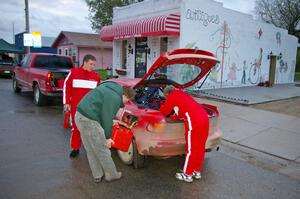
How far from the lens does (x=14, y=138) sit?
18.4 ft

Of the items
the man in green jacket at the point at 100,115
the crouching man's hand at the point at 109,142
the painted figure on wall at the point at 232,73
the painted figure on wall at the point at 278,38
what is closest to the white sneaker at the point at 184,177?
the man in green jacket at the point at 100,115

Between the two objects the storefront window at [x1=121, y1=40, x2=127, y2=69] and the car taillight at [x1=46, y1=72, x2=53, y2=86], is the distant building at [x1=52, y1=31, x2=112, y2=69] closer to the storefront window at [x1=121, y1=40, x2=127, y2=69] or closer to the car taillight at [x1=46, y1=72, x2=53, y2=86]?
the storefront window at [x1=121, y1=40, x2=127, y2=69]

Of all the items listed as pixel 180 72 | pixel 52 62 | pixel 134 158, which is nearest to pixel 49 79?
pixel 52 62

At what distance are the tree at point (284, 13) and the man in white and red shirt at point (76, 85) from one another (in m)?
36.3

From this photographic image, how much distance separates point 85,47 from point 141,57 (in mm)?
13615

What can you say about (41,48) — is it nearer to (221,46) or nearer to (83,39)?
(83,39)

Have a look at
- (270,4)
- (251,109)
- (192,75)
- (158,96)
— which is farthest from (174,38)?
(270,4)

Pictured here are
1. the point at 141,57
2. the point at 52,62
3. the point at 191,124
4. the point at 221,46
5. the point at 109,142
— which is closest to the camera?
the point at 109,142

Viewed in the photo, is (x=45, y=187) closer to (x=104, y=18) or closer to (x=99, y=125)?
(x=99, y=125)

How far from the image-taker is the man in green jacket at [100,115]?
3.32m

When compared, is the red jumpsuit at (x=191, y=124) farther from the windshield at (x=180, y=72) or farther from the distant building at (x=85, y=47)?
the distant building at (x=85, y=47)

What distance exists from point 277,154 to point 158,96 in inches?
105

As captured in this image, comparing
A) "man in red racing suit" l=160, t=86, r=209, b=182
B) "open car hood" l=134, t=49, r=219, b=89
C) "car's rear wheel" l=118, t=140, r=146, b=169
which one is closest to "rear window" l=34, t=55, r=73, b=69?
"open car hood" l=134, t=49, r=219, b=89

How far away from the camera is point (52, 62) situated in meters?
9.95
